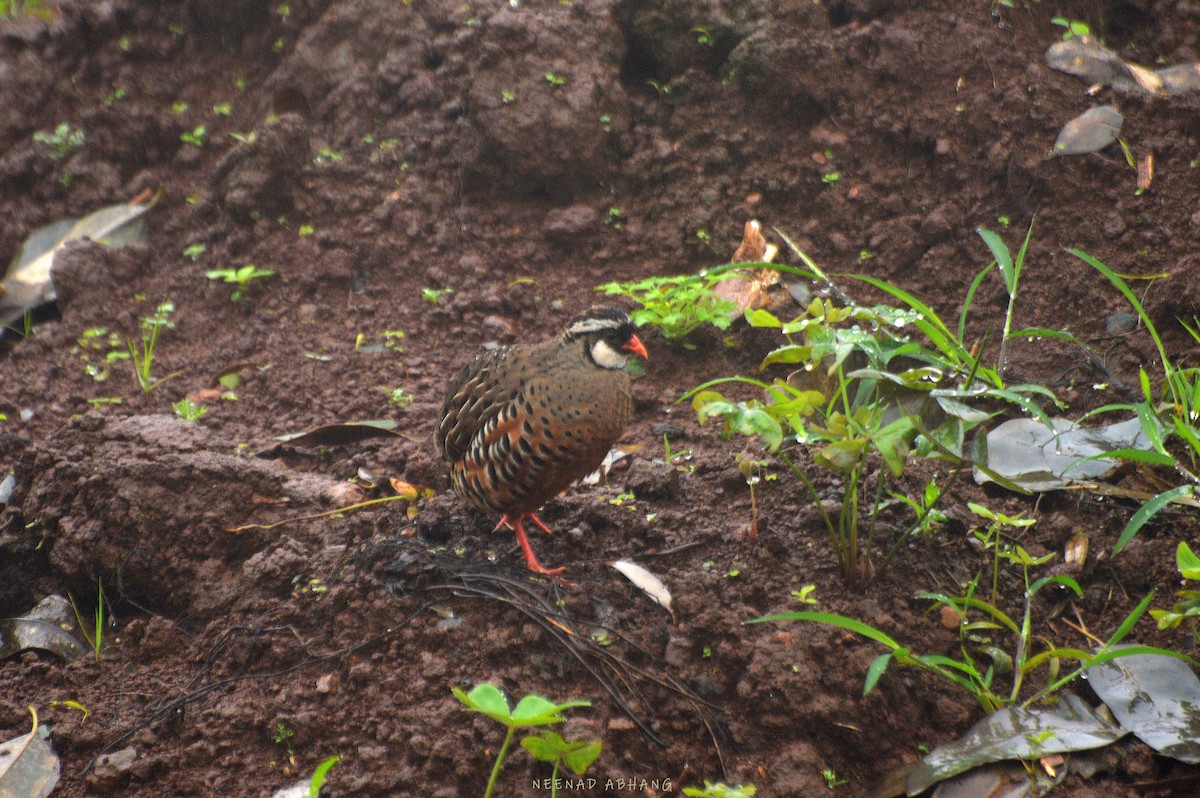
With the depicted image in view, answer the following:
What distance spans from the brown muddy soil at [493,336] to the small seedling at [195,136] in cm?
7

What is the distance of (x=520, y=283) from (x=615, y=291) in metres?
0.88

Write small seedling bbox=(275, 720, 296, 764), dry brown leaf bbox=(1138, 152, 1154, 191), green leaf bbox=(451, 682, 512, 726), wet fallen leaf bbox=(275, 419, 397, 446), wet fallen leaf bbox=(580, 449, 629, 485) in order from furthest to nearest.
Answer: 1. dry brown leaf bbox=(1138, 152, 1154, 191)
2. wet fallen leaf bbox=(275, 419, 397, 446)
3. wet fallen leaf bbox=(580, 449, 629, 485)
4. small seedling bbox=(275, 720, 296, 764)
5. green leaf bbox=(451, 682, 512, 726)

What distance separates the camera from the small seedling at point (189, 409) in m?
4.18

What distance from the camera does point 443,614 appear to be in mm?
3006

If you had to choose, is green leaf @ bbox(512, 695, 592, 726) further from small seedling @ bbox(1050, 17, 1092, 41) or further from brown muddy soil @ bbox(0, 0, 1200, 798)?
small seedling @ bbox(1050, 17, 1092, 41)

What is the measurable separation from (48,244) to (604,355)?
3.70 meters

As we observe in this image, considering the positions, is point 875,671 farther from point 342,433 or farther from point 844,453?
point 342,433

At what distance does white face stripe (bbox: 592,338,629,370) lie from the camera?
10.9 feet

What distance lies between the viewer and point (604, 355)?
334 cm

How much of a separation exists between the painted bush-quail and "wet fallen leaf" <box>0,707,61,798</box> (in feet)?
4.85

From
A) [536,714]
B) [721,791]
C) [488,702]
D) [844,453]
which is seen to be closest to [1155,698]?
[844,453]

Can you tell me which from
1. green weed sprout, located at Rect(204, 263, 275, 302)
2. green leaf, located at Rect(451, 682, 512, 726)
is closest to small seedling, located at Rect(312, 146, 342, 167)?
green weed sprout, located at Rect(204, 263, 275, 302)

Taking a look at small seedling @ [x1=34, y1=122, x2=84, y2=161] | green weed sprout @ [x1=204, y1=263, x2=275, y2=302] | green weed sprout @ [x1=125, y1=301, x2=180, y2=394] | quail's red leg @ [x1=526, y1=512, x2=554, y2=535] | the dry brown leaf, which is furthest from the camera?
small seedling @ [x1=34, y1=122, x2=84, y2=161]

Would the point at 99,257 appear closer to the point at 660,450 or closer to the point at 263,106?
the point at 263,106
